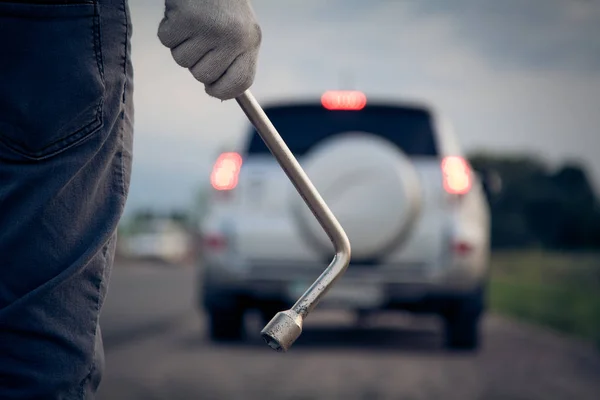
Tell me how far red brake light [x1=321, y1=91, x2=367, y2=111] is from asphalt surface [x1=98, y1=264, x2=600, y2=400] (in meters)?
1.70

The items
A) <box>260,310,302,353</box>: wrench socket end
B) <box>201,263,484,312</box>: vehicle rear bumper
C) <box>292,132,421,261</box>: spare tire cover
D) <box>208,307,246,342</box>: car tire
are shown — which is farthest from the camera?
<box>208,307,246,342</box>: car tire

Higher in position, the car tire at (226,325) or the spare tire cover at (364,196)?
the spare tire cover at (364,196)

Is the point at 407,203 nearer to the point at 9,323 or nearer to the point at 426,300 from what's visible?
the point at 426,300

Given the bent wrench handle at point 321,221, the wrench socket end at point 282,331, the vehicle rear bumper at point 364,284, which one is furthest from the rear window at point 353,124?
the wrench socket end at point 282,331

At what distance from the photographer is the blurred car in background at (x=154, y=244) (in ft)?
173

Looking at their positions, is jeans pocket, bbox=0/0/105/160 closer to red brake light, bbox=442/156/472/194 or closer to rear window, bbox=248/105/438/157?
red brake light, bbox=442/156/472/194

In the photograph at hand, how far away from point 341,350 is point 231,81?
5345 millimetres

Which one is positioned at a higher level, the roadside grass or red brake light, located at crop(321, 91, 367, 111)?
red brake light, located at crop(321, 91, 367, 111)

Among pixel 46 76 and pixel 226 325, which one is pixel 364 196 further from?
pixel 46 76

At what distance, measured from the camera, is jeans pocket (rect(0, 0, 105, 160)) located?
172 cm

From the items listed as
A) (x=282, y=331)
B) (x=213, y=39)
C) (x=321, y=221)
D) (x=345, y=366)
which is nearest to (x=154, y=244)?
(x=345, y=366)

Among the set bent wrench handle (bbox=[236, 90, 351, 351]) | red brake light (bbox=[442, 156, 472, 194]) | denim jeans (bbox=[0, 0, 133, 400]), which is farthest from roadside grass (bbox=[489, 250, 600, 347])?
denim jeans (bbox=[0, 0, 133, 400])

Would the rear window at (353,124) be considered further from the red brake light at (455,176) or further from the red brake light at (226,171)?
the red brake light at (455,176)

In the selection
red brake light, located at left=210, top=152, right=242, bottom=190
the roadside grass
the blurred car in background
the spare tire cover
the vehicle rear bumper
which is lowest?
the blurred car in background
